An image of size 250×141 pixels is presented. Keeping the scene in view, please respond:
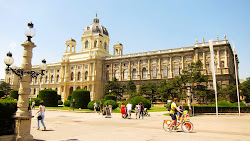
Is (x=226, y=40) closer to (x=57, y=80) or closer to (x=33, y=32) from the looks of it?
(x=33, y=32)

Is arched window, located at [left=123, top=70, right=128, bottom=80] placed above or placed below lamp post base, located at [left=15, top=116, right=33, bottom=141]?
above

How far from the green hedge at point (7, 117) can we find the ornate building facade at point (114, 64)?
145ft

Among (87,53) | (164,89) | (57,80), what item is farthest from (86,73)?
(164,89)

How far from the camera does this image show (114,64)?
202ft

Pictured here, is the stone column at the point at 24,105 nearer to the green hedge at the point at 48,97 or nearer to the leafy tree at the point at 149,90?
the green hedge at the point at 48,97

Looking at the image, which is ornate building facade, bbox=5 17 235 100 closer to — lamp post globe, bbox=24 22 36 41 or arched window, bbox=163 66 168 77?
arched window, bbox=163 66 168 77

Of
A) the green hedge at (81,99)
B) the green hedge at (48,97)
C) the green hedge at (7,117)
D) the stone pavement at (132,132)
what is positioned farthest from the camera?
the green hedge at (48,97)

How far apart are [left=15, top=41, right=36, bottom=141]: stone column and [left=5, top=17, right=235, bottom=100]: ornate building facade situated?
4339 centimetres

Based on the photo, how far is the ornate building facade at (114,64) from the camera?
155 feet

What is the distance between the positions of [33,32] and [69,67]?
60.3 metres

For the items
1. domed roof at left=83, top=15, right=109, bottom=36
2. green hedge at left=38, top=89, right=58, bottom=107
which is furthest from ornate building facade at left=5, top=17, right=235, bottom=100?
green hedge at left=38, top=89, right=58, bottom=107

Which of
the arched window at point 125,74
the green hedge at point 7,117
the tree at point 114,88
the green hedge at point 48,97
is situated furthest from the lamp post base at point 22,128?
the arched window at point 125,74

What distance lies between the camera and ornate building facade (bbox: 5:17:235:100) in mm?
47375

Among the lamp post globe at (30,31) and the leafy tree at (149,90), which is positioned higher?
the lamp post globe at (30,31)
